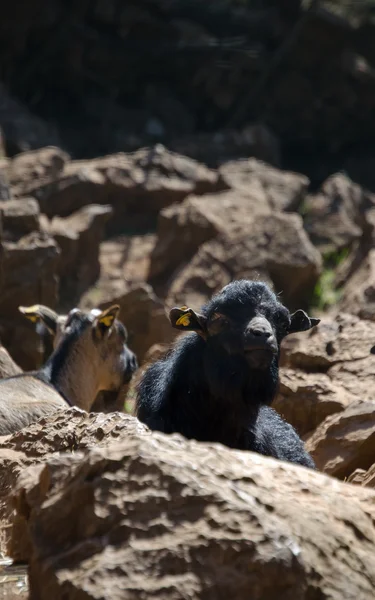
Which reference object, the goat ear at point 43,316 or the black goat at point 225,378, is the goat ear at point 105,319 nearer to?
the goat ear at point 43,316

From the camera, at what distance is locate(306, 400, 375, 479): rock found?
709 centimetres

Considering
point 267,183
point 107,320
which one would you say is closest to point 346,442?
point 107,320

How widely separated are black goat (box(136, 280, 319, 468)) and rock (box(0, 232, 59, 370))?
17.6 feet

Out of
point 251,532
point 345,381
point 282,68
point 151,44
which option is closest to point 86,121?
point 151,44

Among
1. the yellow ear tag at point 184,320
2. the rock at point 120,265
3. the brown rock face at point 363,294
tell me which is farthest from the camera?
the rock at point 120,265

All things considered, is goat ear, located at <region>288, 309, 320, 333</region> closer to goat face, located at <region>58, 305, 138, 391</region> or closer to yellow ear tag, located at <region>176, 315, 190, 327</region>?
yellow ear tag, located at <region>176, 315, 190, 327</region>

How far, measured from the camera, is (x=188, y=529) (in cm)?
360

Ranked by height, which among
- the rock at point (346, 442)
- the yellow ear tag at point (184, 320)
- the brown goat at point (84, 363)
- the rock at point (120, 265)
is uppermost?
the yellow ear tag at point (184, 320)

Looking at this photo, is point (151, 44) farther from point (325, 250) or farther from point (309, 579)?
point (309, 579)

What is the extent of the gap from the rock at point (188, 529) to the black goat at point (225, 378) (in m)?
2.37

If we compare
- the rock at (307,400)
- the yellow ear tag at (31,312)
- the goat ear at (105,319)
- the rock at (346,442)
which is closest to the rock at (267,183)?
the yellow ear tag at (31,312)

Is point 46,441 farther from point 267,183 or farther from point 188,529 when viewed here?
point 267,183

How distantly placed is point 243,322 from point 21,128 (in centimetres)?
1199

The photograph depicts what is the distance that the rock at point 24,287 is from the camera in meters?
12.0
